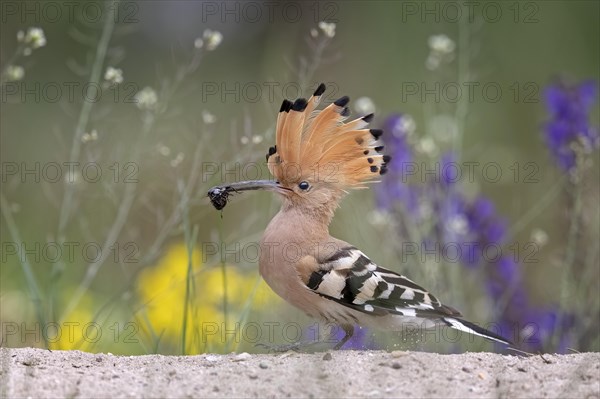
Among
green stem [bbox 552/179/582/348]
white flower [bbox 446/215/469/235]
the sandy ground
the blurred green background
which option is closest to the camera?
the sandy ground

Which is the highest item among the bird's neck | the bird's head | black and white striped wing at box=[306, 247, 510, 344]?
the bird's head

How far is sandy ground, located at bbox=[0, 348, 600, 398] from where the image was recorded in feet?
9.61

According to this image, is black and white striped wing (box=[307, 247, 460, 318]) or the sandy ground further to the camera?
black and white striped wing (box=[307, 247, 460, 318])

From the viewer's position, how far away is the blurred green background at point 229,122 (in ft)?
17.2

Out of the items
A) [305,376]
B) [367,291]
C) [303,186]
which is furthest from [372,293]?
[305,376]

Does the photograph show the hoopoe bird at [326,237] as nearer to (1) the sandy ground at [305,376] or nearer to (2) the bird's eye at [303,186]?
(2) the bird's eye at [303,186]

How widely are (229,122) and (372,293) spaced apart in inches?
182

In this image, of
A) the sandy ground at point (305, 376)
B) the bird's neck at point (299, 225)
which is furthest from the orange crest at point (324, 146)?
the sandy ground at point (305, 376)

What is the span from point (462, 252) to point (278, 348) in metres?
1.65

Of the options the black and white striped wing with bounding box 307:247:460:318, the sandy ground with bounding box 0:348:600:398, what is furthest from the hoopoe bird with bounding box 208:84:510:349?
the sandy ground with bounding box 0:348:600:398

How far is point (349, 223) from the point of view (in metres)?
4.99

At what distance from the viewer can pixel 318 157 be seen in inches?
152

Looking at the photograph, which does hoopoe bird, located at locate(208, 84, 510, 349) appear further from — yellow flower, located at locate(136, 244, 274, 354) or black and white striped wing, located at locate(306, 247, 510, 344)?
yellow flower, located at locate(136, 244, 274, 354)

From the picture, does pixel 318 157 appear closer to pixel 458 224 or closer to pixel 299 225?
pixel 299 225
